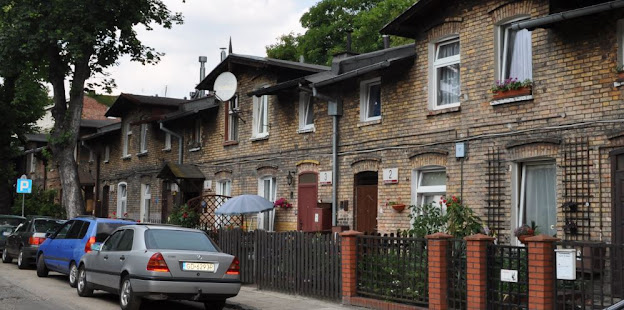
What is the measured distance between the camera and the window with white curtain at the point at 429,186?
16959mm

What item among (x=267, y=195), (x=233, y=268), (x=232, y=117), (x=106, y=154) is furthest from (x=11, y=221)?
(x=233, y=268)

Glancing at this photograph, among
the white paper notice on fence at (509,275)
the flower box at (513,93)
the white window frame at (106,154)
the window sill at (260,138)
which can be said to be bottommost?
the white paper notice on fence at (509,275)

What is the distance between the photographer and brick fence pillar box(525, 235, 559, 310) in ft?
35.6

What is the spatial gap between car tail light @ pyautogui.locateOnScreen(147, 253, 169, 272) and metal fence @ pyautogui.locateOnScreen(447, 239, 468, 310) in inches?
180

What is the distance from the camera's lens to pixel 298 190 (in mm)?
21859

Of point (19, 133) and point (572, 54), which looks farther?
point (19, 133)

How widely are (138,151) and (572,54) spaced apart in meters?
22.8

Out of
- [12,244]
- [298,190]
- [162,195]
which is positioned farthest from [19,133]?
[298,190]

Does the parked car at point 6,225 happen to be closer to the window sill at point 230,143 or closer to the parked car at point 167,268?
the window sill at point 230,143

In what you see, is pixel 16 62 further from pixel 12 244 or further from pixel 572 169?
pixel 572 169

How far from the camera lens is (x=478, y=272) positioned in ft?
38.9

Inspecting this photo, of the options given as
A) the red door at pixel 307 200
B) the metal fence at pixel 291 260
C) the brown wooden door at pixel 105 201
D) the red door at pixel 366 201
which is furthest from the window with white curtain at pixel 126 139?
the red door at pixel 366 201

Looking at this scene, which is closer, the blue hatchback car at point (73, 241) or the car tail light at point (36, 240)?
the blue hatchback car at point (73, 241)

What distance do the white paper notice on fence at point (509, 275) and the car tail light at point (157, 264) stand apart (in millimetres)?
5247
